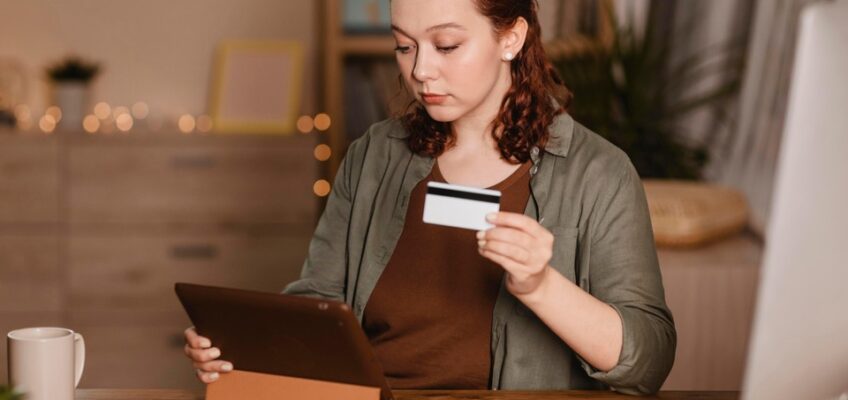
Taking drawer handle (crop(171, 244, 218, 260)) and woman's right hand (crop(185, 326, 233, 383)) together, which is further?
drawer handle (crop(171, 244, 218, 260))

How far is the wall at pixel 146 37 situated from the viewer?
4016 mm

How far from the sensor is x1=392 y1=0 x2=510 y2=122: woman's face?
1394mm

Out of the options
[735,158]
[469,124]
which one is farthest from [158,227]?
[469,124]

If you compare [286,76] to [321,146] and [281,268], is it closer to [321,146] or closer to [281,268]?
[321,146]

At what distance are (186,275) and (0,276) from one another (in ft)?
2.23

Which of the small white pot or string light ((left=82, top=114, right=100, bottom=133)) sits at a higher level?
the small white pot

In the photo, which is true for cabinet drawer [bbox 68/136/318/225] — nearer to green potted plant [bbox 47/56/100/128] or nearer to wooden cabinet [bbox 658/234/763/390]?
green potted plant [bbox 47/56/100/128]

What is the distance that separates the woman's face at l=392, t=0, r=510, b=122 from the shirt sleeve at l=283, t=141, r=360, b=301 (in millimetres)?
288

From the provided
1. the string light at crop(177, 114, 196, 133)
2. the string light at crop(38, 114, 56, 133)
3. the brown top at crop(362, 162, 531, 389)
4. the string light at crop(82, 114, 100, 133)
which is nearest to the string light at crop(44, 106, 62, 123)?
the string light at crop(38, 114, 56, 133)

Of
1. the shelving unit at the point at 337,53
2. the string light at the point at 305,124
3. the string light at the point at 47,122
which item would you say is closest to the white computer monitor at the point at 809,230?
the shelving unit at the point at 337,53

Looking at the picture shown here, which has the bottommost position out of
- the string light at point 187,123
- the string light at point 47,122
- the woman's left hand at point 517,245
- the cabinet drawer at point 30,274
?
the cabinet drawer at point 30,274

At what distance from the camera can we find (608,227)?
1.44m

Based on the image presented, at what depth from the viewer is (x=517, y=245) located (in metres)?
1.13

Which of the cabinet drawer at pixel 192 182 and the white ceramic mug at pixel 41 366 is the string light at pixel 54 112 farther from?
the white ceramic mug at pixel 41 366
